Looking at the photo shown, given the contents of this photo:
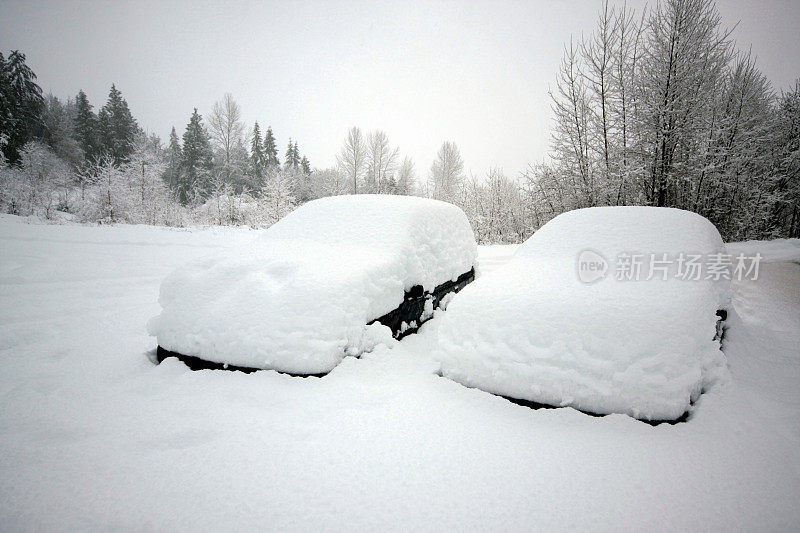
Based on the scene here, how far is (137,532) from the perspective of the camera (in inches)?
56.7

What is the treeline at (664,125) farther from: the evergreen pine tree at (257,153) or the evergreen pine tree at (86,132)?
the evergreen pine tree at (86,132)

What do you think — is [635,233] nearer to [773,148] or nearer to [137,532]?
[137,532]

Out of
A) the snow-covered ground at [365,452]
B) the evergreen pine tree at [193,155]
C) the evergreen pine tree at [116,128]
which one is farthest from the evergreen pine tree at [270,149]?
the snow-covered ground at [365,452]

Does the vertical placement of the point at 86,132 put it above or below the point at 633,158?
above

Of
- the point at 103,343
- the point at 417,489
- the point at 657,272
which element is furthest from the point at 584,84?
the point at 103,343

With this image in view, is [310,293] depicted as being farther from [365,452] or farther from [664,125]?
[664,125]

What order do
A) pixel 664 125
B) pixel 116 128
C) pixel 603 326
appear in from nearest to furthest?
pixel 603 326 < pixel 664 125 < pixel 116 128

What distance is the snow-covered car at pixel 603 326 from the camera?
2.08 meters

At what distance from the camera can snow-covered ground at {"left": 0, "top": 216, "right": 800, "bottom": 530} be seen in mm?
1568

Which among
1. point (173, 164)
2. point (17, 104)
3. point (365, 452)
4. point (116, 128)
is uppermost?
point (116, 128)

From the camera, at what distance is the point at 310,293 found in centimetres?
270

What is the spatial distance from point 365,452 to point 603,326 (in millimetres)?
1817

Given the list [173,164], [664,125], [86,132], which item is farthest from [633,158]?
[86,132]

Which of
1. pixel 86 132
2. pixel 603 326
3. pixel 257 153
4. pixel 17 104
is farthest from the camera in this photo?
pixel 257 153
